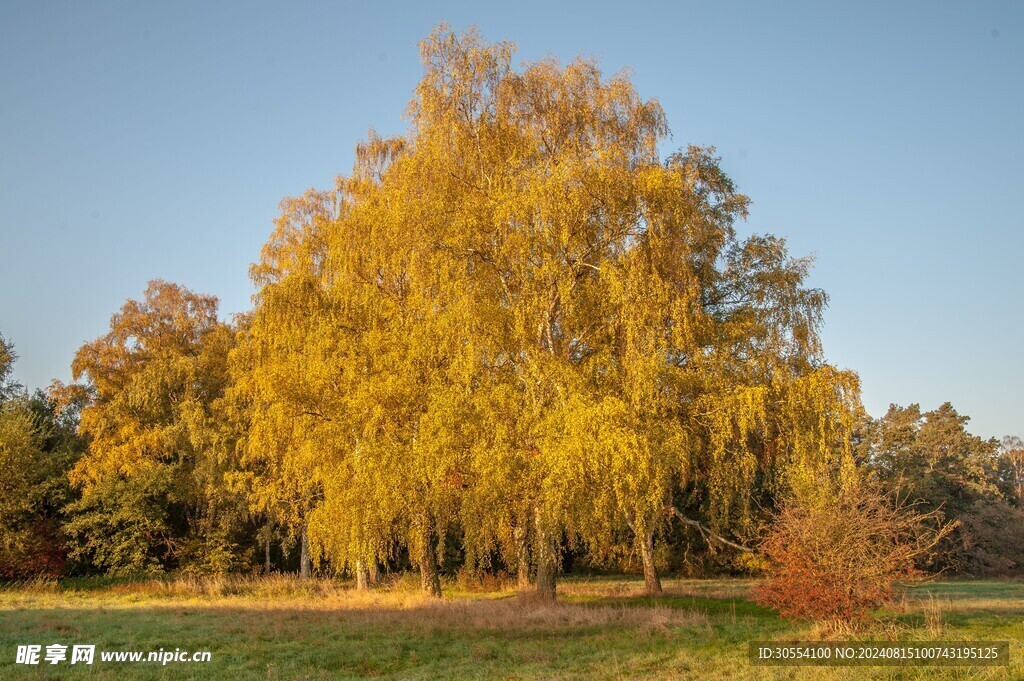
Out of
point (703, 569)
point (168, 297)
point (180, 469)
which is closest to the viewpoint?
point (180, 469)

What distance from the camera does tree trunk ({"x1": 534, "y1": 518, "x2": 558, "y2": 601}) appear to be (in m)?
15.2

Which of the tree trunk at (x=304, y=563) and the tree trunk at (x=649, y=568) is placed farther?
the tree trunk at (x=304, y=563)

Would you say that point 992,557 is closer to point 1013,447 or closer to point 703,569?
point 703,569

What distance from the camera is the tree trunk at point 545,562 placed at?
15.2 metres

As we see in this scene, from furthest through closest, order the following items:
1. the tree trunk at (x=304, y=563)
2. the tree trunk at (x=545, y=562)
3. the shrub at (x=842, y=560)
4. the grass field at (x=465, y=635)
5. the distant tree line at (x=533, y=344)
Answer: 1. the tree trunk at (x=304, y=563)
2. the tree trunk at (x=545, y=562)
3. the distant tree line at (x=533, y=344)
4. the shrub at (x=842, y=560)
5. the grass field at (x=465, y=635)

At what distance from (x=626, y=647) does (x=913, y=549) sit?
5193mm

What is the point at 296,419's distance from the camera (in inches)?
720

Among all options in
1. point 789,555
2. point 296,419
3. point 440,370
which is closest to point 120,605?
point 296,419

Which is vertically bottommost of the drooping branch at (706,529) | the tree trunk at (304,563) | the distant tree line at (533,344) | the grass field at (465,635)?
the grass field at (465,635)

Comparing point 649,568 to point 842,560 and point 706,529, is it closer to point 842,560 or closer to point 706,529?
point 706,529

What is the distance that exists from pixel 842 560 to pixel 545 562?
6300 mm

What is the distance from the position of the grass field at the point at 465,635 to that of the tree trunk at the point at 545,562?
0.49m

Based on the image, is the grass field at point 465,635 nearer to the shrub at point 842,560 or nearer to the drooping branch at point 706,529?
the shrub at point 842,560

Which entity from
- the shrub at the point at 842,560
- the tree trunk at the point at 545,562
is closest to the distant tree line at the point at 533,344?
the tree trunk at the point at 545,562
